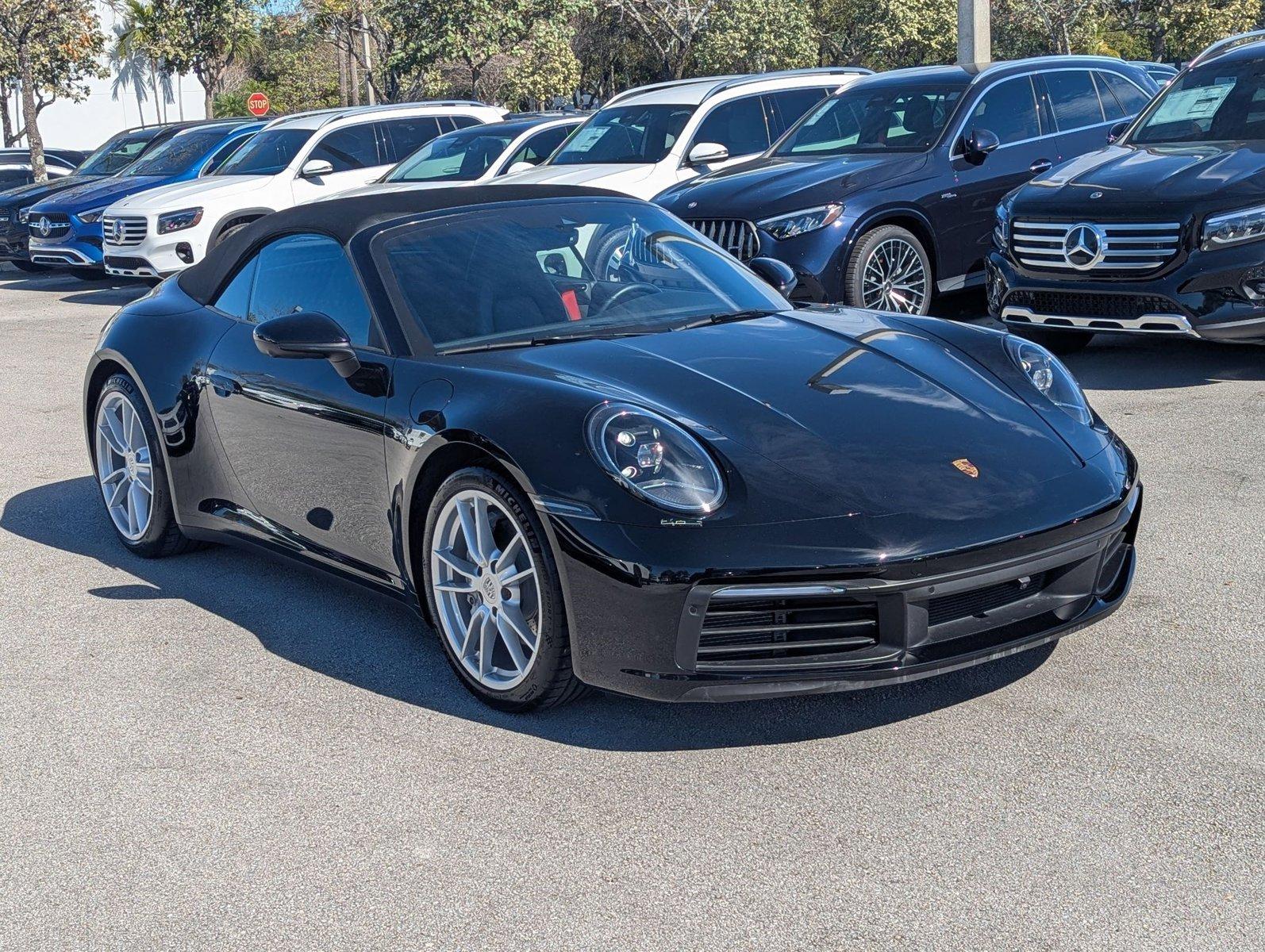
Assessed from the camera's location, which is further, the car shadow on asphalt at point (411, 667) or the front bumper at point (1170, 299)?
the front bumper at point (1170, 299)

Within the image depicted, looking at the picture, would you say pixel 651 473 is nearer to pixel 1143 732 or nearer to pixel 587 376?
pixel 587 376

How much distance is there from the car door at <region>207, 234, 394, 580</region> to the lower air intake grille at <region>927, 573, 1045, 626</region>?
1667 millimetres

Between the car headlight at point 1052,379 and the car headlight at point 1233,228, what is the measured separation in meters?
3.29

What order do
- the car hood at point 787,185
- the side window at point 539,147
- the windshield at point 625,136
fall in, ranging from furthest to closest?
the side window at point 539,147 → the windshield at point 625,136 → the car hood at point 787,185

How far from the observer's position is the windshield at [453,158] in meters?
14.9

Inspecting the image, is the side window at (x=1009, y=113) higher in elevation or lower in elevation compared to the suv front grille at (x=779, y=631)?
higher

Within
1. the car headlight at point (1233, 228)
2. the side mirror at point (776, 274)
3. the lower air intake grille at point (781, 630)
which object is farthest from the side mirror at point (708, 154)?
the lower air intake grille at point (781, 630)

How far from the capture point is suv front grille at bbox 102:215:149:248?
15.4 m

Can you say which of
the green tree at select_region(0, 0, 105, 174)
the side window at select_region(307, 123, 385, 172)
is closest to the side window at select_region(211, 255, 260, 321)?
the side window at select_region(307, 123, 385, 172)

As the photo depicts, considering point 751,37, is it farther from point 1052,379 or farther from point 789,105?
point 1052,379

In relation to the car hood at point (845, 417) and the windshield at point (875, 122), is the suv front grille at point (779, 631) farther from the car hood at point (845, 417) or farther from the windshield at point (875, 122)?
the windshield at point (875, 122)

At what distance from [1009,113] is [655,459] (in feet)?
25.0

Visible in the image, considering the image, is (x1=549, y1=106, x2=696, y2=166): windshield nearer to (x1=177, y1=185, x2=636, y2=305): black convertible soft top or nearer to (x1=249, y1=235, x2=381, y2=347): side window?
(x1=177, y1=185, x2=636, y2=305): black convertible soft top

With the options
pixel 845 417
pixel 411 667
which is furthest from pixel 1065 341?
pixel 411 667
